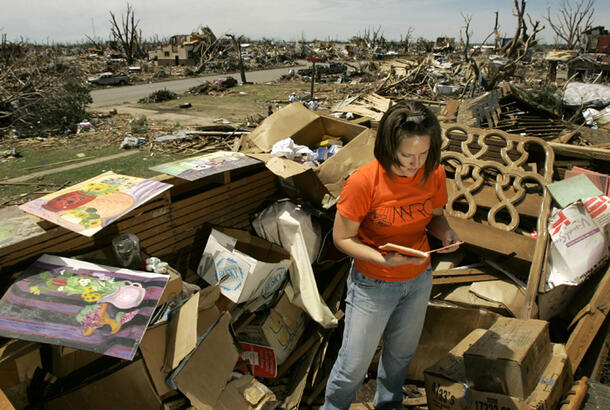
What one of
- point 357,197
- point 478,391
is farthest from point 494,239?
point 357,197

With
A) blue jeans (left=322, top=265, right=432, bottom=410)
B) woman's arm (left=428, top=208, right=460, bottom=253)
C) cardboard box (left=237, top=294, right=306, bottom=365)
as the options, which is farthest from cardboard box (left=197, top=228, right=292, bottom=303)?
woman's arm (left=428, top=208, right=460, bottom=253)

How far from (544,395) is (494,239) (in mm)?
1085

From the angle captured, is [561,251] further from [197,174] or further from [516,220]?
[197,174]

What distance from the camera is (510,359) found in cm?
165

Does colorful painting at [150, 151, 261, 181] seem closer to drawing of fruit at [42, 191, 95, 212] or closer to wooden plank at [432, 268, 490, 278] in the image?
drawing of fruit at [42, 191, 95, 212]

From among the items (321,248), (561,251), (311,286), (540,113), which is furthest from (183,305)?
(540,113)

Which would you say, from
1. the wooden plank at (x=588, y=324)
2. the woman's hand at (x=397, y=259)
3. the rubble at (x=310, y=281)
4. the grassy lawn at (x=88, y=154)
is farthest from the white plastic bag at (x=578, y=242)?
the grassy lawn at (x=88, y=154)

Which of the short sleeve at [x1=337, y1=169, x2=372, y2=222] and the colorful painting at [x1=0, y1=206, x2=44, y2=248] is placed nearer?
the short sleeve at [x1=337, y1=169, x2=372, y2=222]

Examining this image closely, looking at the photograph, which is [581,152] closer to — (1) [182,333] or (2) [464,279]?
(2) [464,279]

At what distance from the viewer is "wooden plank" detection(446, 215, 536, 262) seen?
94.5 inches

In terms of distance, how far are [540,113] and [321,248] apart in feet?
16.4

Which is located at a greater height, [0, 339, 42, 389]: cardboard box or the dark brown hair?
the dark brown hair

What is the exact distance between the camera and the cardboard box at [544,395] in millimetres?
1590

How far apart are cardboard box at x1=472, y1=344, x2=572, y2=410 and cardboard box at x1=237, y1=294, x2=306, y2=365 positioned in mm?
1180
